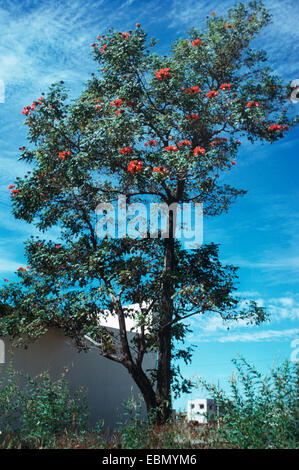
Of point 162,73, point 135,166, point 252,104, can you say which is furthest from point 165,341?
point 162,73

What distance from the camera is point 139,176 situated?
10.1m

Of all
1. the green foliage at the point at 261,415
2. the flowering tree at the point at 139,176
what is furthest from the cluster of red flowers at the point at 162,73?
the green foliage at the point at 261,415

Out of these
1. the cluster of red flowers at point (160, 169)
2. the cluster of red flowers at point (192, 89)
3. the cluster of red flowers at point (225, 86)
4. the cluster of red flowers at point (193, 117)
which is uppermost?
the cluster of red flowers at point (225, 86)

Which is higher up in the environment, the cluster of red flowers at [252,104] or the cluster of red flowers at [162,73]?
the cluster of red flowers at [162,73]

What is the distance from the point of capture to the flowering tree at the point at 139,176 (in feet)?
33.8

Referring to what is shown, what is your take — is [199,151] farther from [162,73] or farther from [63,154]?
[63,154]

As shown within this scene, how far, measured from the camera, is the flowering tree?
33.8ft

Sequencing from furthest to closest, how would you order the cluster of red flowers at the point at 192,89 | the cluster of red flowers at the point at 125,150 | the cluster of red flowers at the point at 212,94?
the cluster of red flowers at the point at 212,94 < the cluster of red flowers at the point at 192,89 < the cluster of red flowers at the point at 125,150

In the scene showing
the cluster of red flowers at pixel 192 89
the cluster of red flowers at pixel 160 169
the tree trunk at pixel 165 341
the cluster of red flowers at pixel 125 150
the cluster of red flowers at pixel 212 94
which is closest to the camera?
the cluster of red flowers at pixel 160 169

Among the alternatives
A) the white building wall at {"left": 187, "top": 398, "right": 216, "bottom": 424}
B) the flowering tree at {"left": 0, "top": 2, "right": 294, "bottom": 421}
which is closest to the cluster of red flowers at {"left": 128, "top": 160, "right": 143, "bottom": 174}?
the flowering tree at {"left": 0, "top": 2, "right": 294, "bottom": 421}

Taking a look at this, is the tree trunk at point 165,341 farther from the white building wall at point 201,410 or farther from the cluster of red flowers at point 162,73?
the cluster of red flowers at point 162,73

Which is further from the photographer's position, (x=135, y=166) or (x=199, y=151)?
(x=135, y=166)
